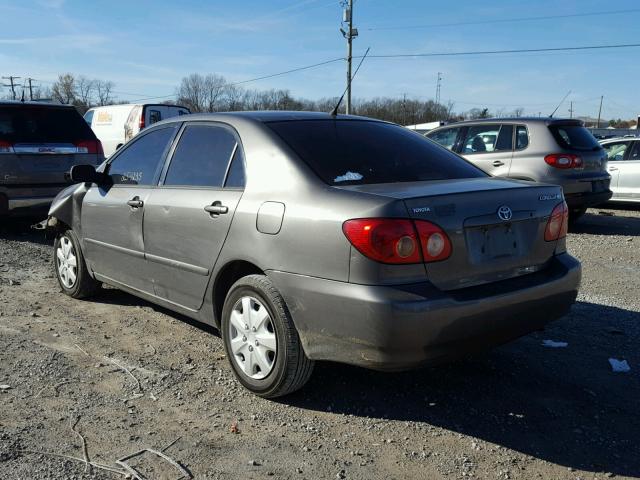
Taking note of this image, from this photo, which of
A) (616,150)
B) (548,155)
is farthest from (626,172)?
(548,155)

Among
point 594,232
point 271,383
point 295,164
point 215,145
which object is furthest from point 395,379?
point 594,232

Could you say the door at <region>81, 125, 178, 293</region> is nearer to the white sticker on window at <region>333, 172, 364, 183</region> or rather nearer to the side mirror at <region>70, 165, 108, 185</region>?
the side mirror at <region>70, 165, 108, 185</region>

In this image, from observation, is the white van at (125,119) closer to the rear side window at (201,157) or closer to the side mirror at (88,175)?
the side mirror at (88,175)

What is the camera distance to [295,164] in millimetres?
3432

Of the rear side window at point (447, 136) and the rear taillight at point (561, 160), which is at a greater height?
the rear side window at point (447, 136)

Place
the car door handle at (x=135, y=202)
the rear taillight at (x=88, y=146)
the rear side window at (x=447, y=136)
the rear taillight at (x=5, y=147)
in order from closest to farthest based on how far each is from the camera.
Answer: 1. the car door handle at (x=135, y=202)
2. the rear taillight at (x=5, y=147)
3. the rear taillight at (x=88, y=146)
4. the rear side window at (x=447, y=136)

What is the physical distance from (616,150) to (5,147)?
1079 cm

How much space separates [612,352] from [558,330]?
481 millimetres

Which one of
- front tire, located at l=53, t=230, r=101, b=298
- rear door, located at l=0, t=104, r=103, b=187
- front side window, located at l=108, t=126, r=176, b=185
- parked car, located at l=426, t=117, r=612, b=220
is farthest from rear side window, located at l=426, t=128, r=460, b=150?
front tire, located at l=53, t=230, r=101, b=298

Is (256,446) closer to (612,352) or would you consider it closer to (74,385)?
(74,385)

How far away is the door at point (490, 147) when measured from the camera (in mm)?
9242

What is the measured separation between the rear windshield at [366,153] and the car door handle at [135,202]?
4.03ft

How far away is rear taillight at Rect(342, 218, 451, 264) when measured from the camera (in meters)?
2.88

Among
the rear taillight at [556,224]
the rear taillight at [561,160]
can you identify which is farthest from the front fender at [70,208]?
the rear taillight at [561,160]
